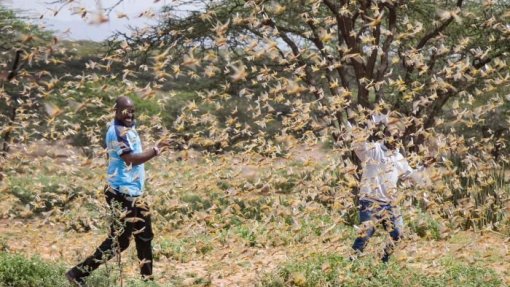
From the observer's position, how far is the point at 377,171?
7.75 m

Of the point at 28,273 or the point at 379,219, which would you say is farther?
the point at 379,219

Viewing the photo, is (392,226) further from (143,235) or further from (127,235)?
(127,235)

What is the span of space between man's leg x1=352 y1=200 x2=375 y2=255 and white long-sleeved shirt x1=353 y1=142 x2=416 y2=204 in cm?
13

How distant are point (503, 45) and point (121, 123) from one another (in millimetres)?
10716

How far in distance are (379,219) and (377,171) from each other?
0.52 meters

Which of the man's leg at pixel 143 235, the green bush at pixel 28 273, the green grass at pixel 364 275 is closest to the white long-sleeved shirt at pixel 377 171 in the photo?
the green grass at pixel 364 275

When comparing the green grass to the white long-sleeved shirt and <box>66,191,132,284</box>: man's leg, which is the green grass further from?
<box>66,191,132,284</box>: man's leg

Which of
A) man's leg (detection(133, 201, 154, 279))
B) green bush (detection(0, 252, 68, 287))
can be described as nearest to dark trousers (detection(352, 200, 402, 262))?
man's leg (detection(133, 201, 154, 279))

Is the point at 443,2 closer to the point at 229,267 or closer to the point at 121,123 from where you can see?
the point at 229,267

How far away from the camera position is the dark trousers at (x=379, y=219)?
Answer: 754cm

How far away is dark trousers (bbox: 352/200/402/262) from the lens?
24.7 ft

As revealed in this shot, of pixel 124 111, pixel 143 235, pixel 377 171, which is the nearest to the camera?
pixel 124 111

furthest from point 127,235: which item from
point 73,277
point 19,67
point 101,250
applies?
point 19,67

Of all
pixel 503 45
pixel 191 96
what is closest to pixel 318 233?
pixel 503 45
